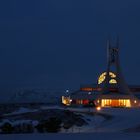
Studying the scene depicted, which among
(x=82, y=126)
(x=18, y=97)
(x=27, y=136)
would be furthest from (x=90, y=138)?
(x=18, y=97)

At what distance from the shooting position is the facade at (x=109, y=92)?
67.2 metres

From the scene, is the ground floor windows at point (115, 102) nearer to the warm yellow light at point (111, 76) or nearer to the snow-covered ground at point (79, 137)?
the warm yellow light at point (111, 76)

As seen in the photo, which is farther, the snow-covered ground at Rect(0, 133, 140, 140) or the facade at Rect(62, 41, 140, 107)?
the facade at Rect(62, 41, 140, 107)

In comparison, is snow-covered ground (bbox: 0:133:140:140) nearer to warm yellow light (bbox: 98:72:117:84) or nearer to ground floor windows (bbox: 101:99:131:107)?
ground floor windows (bbox: 101:99:131:107)

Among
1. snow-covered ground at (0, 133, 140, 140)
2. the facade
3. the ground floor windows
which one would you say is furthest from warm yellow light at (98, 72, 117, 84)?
snow-covered ground at (0, 133, 140, 140)

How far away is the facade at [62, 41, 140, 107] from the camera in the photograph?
220 feet

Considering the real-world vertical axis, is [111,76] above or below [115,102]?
above

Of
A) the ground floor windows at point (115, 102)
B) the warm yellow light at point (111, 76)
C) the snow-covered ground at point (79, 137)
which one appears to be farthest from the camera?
the warm yellow light at point (111, 76)

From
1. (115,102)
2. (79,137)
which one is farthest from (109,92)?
(79,137)

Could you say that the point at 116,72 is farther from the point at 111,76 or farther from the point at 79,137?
the point at 79,137

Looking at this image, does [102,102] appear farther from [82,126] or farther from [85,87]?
[82,126]

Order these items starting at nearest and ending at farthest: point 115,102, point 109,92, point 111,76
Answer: point 115,102
point 109,92
point 111,76

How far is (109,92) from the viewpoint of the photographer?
236 ft

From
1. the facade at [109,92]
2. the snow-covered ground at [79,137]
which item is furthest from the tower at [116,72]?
the snow-covered ground at [79,137]
